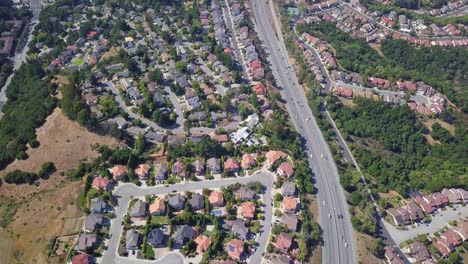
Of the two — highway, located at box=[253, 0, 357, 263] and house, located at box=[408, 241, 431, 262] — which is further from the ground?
highway, located at box=[253, 0, 357, 263]

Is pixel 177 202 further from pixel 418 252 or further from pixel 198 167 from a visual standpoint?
pixel 418 252

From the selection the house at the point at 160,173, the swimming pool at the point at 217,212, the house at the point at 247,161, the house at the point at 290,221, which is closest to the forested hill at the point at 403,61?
the house at the point at 247,161

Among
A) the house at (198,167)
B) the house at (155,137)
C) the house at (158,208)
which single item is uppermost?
the house at (155,137)

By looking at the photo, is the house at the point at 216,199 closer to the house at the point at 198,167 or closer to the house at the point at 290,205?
the house at the point at 198,167

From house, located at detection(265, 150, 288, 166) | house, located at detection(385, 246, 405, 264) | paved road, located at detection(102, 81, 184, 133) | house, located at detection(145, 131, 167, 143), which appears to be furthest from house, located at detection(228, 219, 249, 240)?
paved road, located at detection(102, 81, 184, 133)

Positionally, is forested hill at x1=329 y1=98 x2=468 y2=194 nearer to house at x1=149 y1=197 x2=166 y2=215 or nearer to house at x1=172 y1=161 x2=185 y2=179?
house at x1=172 y1=161 x2=185 y2=179

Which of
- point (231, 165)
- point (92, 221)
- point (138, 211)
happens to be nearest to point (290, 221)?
point (231, 165)

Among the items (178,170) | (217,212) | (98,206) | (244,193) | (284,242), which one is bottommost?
(284,242)
